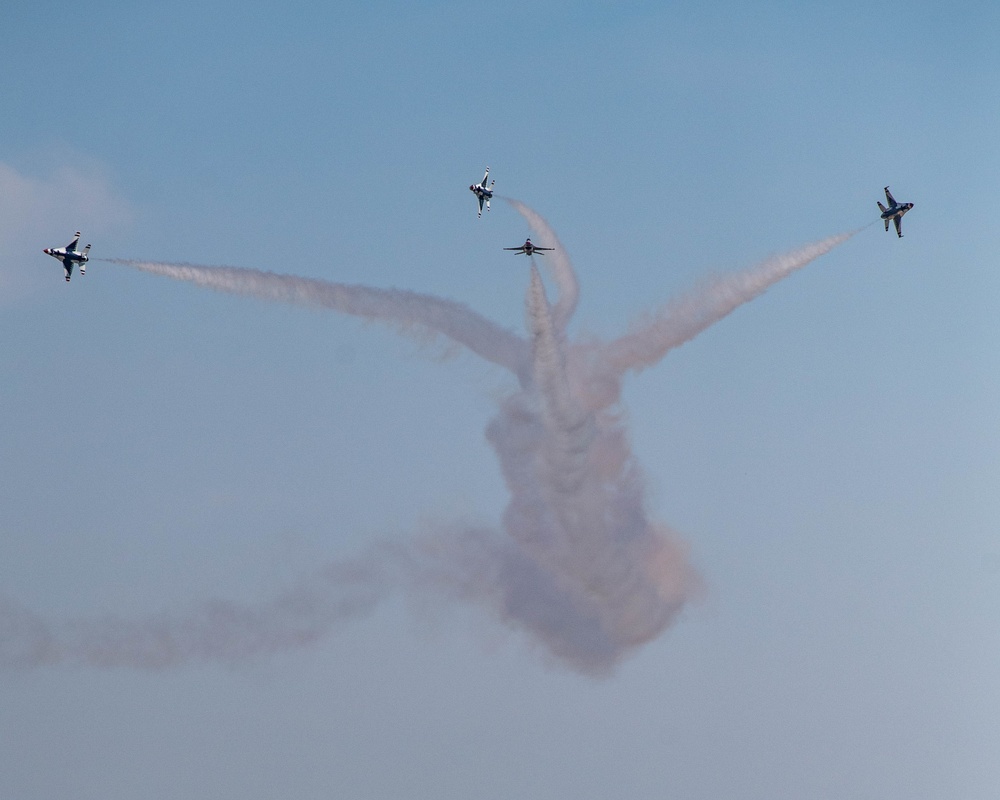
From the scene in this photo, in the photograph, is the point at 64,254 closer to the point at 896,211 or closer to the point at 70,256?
the point at 70,256

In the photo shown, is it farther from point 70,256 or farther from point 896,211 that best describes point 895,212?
point 70,256

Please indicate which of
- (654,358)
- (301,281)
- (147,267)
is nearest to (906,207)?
(654,358)

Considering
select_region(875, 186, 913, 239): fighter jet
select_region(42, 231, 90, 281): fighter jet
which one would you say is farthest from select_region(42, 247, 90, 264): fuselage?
select_region(875, 186, 913, 239): fighter jet

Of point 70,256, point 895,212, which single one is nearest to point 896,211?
point 895,212

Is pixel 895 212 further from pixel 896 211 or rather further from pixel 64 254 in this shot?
pixel 64 254

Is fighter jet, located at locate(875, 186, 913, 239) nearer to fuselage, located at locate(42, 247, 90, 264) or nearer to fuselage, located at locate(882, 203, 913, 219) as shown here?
fuselage, located at locate(882, 203, 913, 219)

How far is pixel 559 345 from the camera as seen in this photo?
7169 centimetres

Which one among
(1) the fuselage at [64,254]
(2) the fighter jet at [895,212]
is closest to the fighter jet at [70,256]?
(1) the fuselage at [64,254]

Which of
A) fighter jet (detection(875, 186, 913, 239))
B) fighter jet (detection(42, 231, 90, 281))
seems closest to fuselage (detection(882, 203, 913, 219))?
fighter jet (detection(875, 186, 913, 239))

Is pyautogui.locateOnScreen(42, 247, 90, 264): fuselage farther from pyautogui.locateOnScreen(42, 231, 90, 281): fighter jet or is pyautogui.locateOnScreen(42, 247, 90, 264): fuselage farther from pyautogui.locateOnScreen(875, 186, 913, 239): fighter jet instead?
pyautogui.locateOnScreen(875, 186, 913, 239): fighter jet

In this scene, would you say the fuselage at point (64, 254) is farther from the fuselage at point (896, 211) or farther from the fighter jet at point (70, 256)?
the fuselage at point (896, 211)

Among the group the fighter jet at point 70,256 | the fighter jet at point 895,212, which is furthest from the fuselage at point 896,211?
the fighter jet at point 70,256

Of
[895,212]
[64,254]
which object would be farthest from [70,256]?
[895,212]

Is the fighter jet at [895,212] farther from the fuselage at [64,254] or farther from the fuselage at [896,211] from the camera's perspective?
the fuselage at [64,254]
